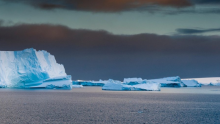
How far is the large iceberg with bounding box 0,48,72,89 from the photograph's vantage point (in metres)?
50.4

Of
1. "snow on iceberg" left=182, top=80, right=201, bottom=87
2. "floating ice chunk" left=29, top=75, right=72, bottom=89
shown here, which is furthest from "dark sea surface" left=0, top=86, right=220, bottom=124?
"snow on iceberg" left=182, top=80, right=201, bottom=87

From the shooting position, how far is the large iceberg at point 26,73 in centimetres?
5038

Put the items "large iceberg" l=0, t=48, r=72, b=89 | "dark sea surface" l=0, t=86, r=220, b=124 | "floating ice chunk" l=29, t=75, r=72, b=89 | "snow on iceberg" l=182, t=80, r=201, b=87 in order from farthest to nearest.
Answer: "snow on iceberg" l=182, t=80, r=201, b=87 < "large iceberg" l=0, t=48, r=72, b=89 < "floating ice chunk" l=29, t=75, r=72, b=89 < "dark sea surface" l=0, t=86, r=220, b=124

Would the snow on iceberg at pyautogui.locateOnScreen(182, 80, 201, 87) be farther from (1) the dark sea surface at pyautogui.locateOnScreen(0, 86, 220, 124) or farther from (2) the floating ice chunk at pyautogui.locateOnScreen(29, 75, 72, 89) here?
(1) the dark sea surface at pyautogui.locateOnScreen(0, 86, 220, 124)

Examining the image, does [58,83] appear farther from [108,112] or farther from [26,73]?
[108,112]

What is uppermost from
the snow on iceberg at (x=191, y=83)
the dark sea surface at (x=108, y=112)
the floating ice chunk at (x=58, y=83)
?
the snow on iceberg at (x=191, y=83)

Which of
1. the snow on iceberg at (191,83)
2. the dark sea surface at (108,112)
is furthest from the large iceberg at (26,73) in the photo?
the snow on iceberg at (191,83)

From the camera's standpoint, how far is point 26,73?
50.1m

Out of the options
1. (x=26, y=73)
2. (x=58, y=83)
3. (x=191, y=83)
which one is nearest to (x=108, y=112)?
(x=58, y=83)

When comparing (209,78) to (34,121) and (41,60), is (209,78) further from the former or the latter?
(34,121)

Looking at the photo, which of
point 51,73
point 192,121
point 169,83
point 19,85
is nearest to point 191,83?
point 169,83

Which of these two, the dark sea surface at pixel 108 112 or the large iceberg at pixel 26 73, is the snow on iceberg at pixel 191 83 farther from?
the dark sea surface at pixel 108 112

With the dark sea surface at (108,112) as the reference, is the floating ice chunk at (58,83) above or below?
above

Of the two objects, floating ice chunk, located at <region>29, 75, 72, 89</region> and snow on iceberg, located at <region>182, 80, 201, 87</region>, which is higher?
snow on iceberg, located at <region>182, 80, 201, 87</region>
